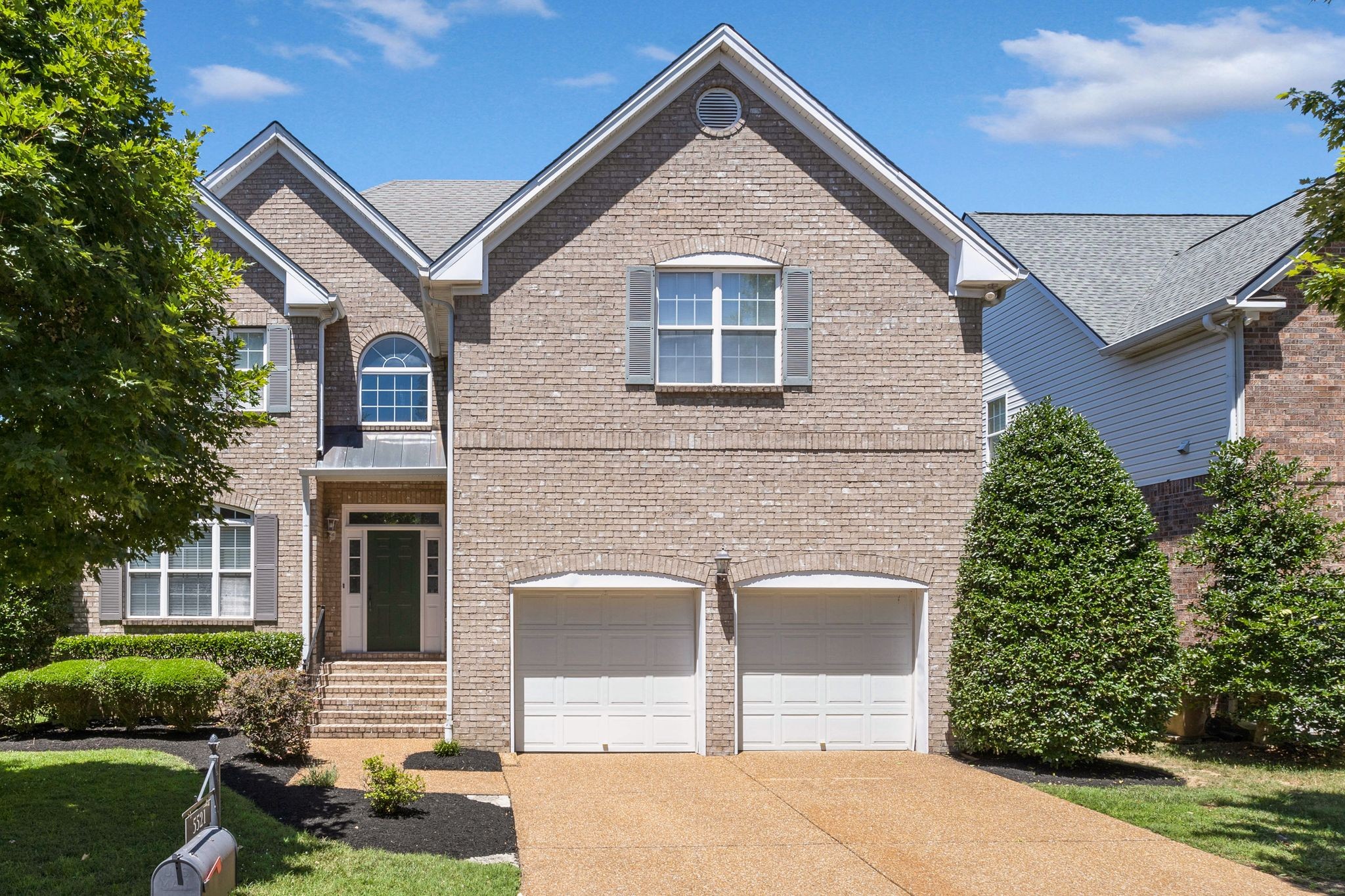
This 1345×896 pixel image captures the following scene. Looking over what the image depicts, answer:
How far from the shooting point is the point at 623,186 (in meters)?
14.9

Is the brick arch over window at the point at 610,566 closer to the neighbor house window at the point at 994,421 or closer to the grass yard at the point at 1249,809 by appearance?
the grass yard at the point at 1249,809

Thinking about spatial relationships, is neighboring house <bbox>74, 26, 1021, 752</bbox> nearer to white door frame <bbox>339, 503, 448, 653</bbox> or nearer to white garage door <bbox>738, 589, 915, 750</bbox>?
white garage door <bbox>738, 589, 915, 750</bbox>

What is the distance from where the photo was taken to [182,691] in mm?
14414

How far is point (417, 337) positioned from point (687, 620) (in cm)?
720

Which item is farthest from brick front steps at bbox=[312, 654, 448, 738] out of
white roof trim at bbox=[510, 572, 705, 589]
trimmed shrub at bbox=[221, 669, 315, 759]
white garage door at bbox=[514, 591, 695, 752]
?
white roof trim at bbox=[510, 572, 705, 589]

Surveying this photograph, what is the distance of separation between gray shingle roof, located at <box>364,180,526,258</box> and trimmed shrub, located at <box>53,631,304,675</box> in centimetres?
705

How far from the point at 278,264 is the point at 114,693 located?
6666mm

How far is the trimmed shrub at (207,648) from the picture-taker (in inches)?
645

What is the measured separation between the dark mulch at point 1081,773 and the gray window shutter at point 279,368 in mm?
11037

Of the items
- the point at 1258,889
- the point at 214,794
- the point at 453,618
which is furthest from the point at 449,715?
the point at 1258,889

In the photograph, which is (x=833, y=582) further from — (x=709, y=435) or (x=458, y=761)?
(x=458, y=761)

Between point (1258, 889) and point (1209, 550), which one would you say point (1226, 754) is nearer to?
point (1209, 550)

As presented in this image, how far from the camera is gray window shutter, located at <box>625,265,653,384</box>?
14.7m

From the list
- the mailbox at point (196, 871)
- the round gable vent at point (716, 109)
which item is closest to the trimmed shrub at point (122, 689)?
the mailbox at point (196, 871)
